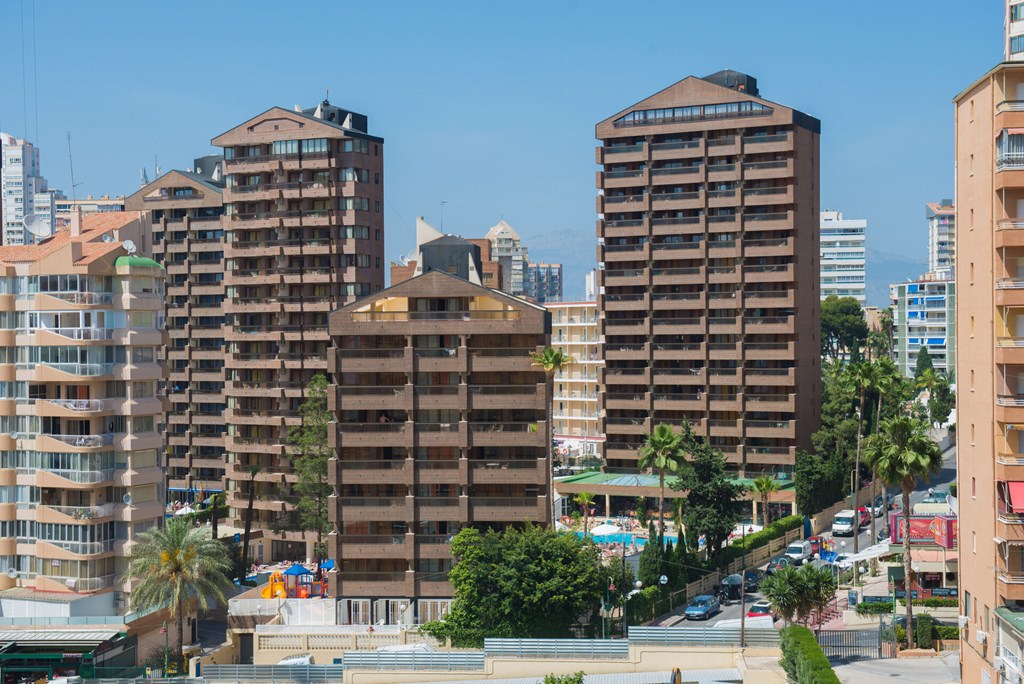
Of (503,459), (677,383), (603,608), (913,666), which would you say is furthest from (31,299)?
(677,383)

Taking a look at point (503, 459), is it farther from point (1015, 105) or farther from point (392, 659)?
point (1015, 105)

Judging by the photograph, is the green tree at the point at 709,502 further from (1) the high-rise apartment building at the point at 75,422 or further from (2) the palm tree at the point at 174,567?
(1) the high-rise apartment building at the point at 75,422

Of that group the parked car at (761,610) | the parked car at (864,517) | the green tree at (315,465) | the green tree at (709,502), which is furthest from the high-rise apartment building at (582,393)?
the parked car at (761,610)

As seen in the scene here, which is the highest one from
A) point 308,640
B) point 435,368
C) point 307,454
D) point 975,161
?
point 975,161

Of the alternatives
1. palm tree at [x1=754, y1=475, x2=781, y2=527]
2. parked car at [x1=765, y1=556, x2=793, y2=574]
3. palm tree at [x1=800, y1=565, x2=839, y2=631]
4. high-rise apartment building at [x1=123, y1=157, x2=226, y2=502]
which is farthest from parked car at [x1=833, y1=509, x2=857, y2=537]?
high-rise apartment building at [x1=123, y1=157, x2=226, y2=502]

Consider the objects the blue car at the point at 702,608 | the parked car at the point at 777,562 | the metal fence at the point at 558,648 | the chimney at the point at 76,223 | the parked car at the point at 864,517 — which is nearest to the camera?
the metal fence at the point at 558,648

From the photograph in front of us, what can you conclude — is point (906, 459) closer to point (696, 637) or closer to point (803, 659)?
point (696, 637)

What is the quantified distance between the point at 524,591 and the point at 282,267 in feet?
183

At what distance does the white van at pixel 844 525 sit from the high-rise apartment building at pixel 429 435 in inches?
1603

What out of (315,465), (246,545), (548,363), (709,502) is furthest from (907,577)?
(246,545)

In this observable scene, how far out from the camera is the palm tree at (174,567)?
81.2 metres

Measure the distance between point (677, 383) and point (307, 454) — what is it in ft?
135

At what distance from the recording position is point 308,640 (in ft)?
271

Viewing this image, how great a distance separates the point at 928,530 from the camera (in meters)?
89.1
